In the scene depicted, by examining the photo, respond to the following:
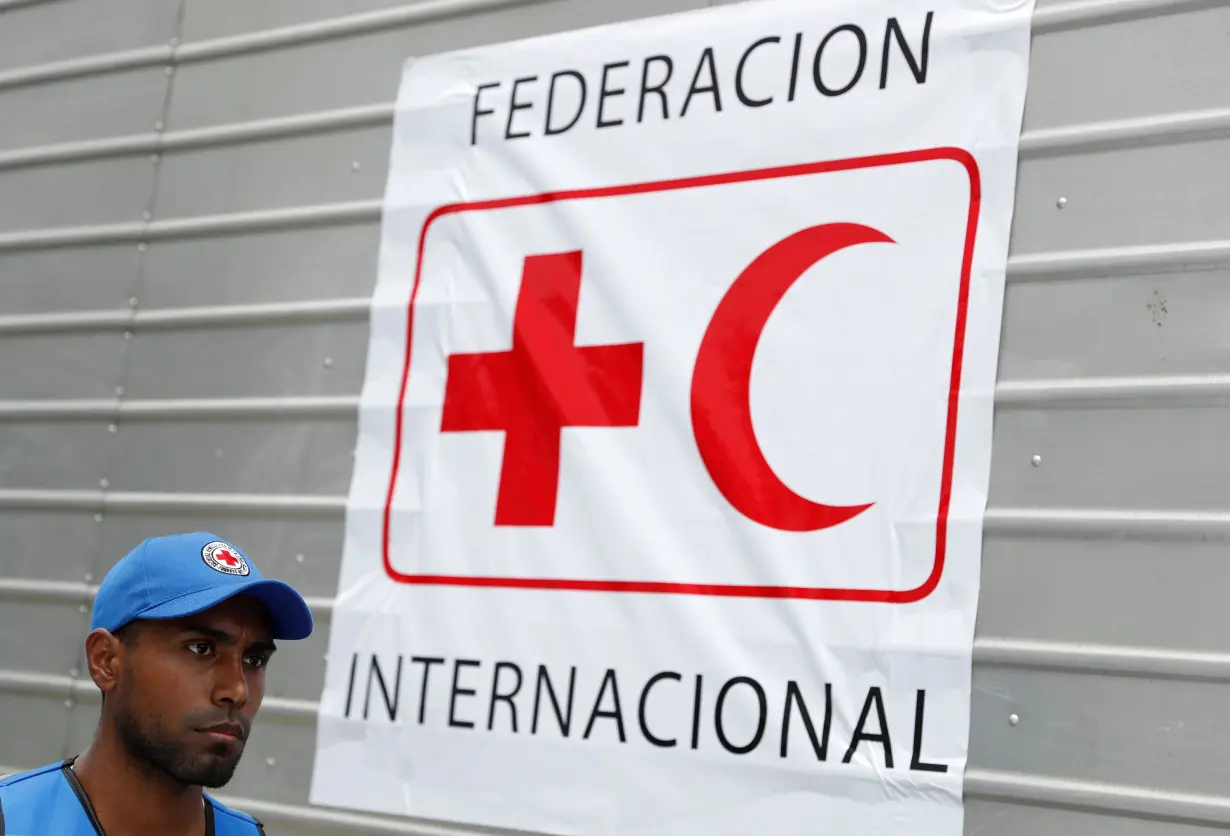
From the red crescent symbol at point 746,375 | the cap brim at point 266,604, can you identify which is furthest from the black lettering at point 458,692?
the cap brim at point 266,604

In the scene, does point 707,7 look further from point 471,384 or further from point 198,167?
point 198,167

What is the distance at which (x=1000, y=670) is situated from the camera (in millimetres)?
2117

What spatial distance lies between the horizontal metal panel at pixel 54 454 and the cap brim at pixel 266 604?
1495 millimetres

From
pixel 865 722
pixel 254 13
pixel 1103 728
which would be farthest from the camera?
pixel 254 13

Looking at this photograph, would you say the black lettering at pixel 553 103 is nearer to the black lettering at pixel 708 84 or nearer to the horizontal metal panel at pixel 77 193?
the black lettering at pixel 708 84

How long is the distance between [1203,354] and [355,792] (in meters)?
1.58

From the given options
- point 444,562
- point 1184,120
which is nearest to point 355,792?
point 444,562

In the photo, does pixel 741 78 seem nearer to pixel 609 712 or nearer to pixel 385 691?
pixel 609 712

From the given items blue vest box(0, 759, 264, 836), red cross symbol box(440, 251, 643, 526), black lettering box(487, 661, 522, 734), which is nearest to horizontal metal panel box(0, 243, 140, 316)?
red cross symbol box(440, 251, 643, 526)

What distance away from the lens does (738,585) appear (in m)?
2.33

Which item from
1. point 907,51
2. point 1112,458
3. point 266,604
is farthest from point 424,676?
point 907,51

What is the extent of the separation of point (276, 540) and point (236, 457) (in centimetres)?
20

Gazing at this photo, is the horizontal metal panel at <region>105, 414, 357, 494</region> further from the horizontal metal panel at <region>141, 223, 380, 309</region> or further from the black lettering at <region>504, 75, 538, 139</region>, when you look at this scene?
the black lettering at <region>504, 75, 538, 139</region>

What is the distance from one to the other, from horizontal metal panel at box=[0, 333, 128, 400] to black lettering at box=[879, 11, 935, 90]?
1.69 meters
